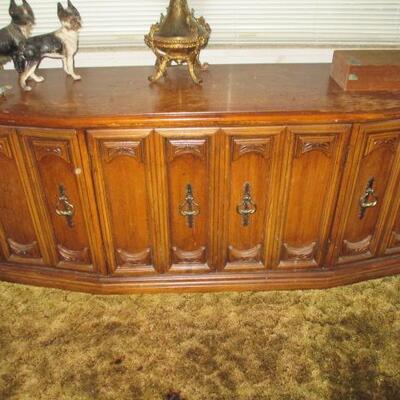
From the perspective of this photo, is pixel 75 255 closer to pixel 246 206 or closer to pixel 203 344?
pixel 203 344

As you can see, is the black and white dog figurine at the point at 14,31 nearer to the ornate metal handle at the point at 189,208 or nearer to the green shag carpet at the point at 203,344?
→ the ornate metal handle at the point at 189,208

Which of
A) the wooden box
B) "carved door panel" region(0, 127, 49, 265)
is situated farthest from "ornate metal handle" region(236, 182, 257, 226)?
"carved door panel" region(0, 127, 49, 265)

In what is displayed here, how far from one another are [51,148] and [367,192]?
1298 millimetres

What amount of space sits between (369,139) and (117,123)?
37.8 inches

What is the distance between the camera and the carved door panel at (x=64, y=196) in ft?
5.03

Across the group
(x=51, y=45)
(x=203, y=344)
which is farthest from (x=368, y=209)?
(x=51, y=45)

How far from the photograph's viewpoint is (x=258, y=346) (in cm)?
169

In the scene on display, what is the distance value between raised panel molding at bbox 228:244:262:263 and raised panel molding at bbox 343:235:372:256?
0.40 meters

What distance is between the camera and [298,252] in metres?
1.86

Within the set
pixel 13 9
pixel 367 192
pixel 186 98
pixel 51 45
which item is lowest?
pixel 367 192

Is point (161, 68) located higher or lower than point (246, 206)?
higher

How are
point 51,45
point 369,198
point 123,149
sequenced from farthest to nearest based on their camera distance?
point 369,198 < point 51,45 < point 123,149

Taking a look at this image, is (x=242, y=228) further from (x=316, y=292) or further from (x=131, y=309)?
(x=131, y=309)

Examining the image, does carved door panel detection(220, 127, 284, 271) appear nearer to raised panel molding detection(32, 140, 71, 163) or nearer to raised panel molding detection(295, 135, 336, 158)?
raised panel molding detection(295, 135, 336, 158)
